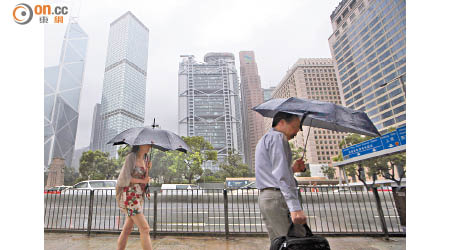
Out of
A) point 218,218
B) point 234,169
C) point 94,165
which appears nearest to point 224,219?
point 218,218

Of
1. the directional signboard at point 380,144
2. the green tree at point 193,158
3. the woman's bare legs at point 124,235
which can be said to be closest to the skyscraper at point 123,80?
the green tree at point 193,158

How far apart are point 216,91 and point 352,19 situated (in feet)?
219

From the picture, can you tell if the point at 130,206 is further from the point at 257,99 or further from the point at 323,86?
the point at 257,99

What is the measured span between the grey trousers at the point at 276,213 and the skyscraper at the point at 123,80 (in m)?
115

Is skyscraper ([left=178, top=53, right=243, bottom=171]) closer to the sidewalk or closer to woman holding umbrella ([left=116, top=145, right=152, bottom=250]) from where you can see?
the sidewalk

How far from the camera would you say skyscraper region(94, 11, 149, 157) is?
111 m

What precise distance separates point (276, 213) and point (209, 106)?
374 ft

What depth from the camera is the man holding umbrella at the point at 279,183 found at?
168cm

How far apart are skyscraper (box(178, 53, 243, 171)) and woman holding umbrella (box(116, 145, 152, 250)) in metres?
107

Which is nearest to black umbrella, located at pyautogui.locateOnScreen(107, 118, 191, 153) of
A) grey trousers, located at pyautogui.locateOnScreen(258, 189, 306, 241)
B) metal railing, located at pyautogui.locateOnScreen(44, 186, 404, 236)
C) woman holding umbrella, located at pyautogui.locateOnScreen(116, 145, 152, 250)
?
woman holding umbrella, located at pyautogui.locateOnScreen(116, 145, 152, 250)

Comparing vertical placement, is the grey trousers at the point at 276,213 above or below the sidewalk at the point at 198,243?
above

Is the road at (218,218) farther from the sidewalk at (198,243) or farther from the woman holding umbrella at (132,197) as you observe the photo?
the woman holding umbrella at (132,197)

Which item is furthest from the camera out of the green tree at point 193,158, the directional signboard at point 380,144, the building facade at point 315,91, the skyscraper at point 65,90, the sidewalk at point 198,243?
the skyscraper at point 65,90

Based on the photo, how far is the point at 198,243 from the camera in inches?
165
